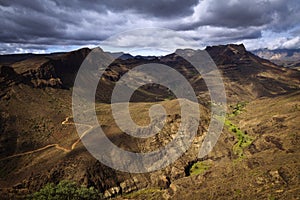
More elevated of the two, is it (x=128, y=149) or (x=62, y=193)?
(x=62, y=193)

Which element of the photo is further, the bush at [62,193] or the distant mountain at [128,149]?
the distant mountain at [128,149]

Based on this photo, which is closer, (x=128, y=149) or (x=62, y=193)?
(x=62, y=193)

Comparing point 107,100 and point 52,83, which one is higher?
point 52,83

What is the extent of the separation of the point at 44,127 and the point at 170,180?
2259 inches

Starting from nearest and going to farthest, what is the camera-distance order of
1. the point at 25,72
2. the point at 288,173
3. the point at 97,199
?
the point at 97,199, the point at 288,173, the point at 25,72

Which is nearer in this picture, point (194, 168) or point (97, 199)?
point (97, 199)

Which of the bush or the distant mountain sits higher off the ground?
the bush

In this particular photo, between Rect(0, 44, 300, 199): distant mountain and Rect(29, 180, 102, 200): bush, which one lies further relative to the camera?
Rect(0, 44, 300, 199): distant mountain

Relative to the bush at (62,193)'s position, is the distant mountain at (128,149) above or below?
below

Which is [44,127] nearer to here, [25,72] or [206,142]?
[25,72]

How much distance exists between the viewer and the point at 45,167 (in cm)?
8912

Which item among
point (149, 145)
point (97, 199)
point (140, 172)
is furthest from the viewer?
point (149, 145)

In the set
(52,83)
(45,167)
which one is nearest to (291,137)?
(45,167)

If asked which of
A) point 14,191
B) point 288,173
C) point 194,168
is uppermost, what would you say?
point 288,173
